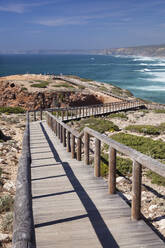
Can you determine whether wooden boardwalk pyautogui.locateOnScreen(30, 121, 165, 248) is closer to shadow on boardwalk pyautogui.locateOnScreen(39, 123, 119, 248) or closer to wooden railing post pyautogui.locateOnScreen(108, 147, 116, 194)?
shadow on boardwalk pyautogui.locateOnScreen(39, 123, 119, 248)

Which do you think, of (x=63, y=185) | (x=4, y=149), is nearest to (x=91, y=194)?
(x=63, y=185)

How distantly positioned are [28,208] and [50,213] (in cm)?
182

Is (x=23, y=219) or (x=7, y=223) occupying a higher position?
(x=23, y=219)

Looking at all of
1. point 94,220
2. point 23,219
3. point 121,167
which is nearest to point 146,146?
point 121,167

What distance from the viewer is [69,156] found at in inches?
347

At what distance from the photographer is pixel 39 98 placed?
3525 cm

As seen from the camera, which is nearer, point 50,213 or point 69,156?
point 50,213

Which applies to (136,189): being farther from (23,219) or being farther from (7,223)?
(7,223)

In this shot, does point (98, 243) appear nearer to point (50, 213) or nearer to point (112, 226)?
point (112, 226)

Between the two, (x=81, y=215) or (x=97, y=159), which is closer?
(x=81, y=215)

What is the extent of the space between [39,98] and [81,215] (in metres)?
31.8

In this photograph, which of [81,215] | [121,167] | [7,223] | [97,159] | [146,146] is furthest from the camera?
[146,146]

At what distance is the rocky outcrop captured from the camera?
115ft

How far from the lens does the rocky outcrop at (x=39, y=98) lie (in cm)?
3512
